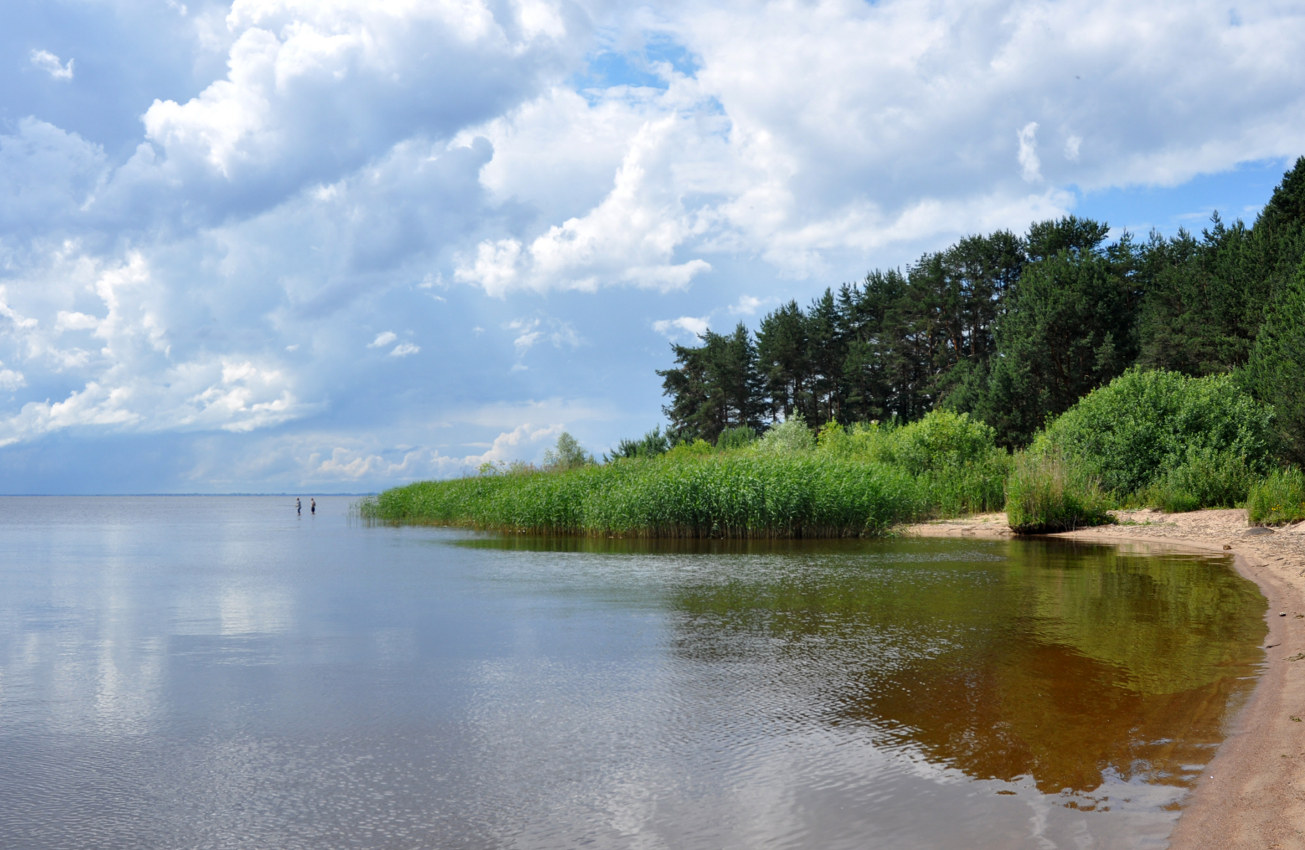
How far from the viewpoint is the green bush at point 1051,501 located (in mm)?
25969

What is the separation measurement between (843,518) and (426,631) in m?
17.3

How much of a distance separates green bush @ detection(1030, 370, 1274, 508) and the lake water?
47.4ft

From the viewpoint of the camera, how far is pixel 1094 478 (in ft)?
96.7

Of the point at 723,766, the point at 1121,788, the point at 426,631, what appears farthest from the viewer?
the point at 426,631

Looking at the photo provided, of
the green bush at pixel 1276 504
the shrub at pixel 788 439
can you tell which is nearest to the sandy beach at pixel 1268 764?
the green bush at pixel 1276 504

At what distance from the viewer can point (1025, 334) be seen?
51500 mm

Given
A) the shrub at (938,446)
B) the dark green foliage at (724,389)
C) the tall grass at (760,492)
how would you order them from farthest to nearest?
the dark green foliage at (724,389) < the shrub at (938,446) < the tall grass at (760,492)

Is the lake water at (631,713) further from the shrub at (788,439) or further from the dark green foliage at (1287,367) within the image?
the shrub at (788,439)

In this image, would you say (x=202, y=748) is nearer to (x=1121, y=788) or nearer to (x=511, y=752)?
(x=511, y=752)

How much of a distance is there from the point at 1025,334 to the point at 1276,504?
31.1 m

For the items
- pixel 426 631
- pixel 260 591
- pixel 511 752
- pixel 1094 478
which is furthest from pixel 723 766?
pixel 1094 478

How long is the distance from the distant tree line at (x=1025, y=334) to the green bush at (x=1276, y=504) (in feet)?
25.7

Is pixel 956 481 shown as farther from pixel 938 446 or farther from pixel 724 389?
pixel 724 389

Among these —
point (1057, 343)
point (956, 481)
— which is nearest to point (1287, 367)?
point (956, 481)
